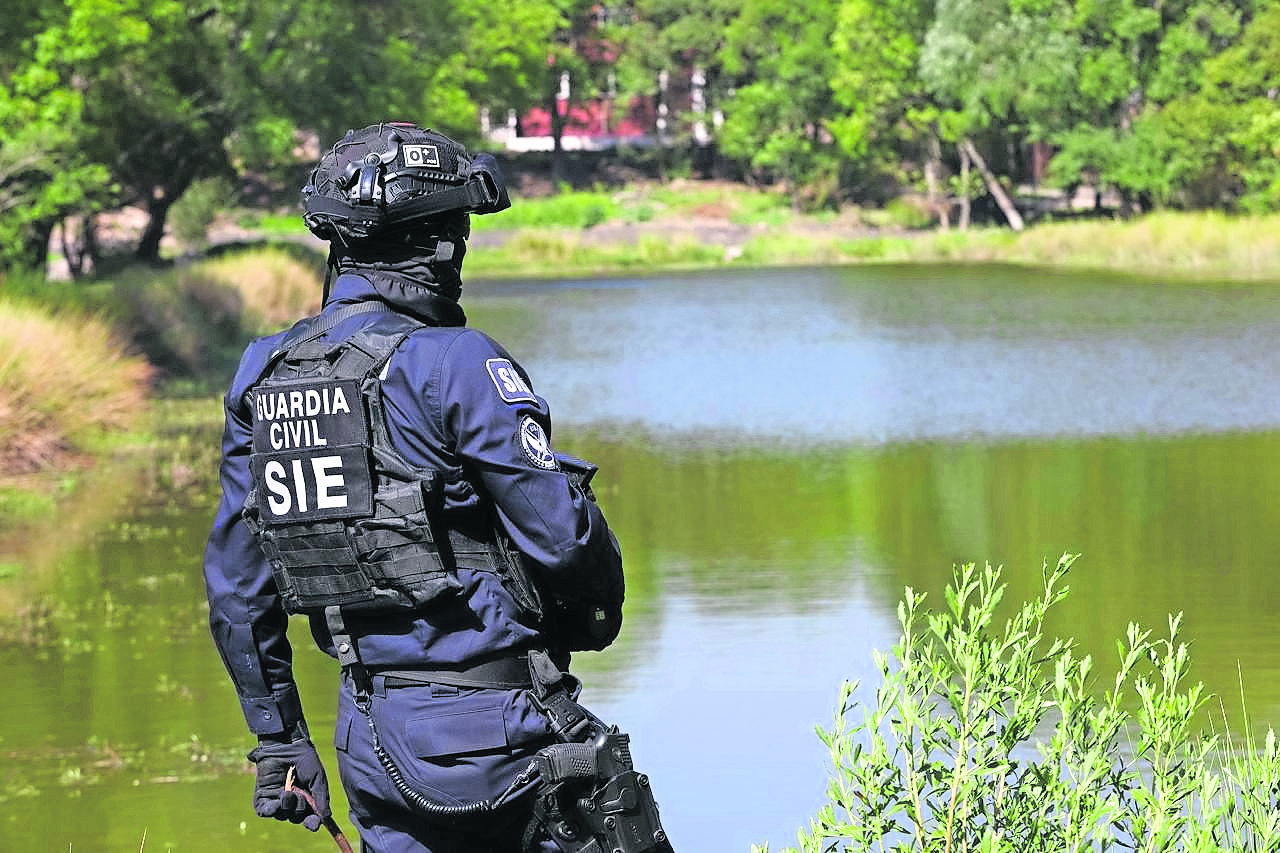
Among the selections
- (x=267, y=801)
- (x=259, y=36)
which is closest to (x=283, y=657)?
(x=267, y=801)

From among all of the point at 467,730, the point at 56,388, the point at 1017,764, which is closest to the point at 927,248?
the point at 56,388

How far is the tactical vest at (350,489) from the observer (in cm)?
361

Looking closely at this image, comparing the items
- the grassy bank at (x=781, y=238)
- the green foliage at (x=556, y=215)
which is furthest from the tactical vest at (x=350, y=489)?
the green foliage at (x=556, y=215)

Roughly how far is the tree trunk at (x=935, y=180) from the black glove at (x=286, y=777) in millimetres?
55100

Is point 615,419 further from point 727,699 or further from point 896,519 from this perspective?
point 727,699

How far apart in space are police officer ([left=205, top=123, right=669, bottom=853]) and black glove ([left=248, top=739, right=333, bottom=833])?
0.08 feet

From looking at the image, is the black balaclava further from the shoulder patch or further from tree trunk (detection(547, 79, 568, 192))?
tree trunk (detection(547, 79, 568, 192))

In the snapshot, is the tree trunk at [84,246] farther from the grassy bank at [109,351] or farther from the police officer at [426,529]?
the police officer at [426,529]

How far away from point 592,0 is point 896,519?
60.0 meters

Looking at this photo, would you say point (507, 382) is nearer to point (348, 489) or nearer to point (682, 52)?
point (348, 489)

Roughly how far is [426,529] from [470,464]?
136 millimetres

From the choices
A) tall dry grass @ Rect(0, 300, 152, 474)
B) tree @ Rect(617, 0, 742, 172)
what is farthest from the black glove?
tree @ Rect(617, 0, 742, 172)

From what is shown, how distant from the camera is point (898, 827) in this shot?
169 inches

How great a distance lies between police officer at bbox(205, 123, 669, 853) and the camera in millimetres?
3553
